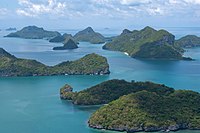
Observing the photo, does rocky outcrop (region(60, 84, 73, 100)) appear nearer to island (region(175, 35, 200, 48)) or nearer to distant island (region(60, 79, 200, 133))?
distant island (region(60, 79, 200, 133))

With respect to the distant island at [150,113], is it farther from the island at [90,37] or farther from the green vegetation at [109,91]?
the island at [90,37]

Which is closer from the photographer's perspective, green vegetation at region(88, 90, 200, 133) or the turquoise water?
green vegetation at region(88, 90, 200, 133)

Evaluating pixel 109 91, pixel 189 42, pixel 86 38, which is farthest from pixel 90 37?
pixel 109 91

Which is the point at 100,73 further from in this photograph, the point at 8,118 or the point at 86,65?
the point at 8,118

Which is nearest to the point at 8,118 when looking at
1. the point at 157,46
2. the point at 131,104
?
the point at 131,104

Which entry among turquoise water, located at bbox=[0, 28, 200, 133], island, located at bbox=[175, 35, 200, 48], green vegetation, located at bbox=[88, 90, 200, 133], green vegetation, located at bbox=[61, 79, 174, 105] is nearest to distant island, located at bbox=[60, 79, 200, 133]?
green vegetation, located at bbox=[88, 90, 200, 133]

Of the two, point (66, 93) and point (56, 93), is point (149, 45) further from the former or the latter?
point (66, 93)
